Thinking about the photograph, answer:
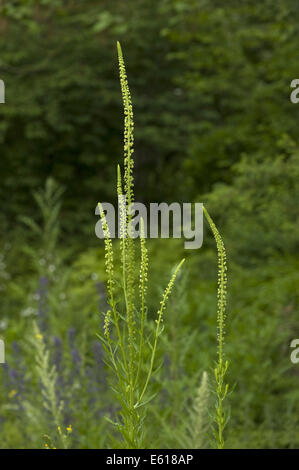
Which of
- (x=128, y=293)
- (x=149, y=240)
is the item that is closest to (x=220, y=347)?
(x=128, y=293)

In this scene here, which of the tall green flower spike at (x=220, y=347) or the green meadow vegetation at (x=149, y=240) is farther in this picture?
the green meadow vegetation at (x=149, y=240)

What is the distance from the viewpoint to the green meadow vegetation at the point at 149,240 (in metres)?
1.56

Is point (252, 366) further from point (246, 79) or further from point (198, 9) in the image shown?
point (246, 79)

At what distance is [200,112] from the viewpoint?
10.9 metres

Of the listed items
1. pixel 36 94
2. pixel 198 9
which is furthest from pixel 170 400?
pixel 36 94

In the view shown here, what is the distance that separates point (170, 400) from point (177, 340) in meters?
0.48

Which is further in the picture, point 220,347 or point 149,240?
point 149,240

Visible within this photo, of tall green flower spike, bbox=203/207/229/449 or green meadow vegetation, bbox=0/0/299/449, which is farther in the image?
green meadow vegetation, bbox=0/0/299/449

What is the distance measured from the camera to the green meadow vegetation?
1.56 meters

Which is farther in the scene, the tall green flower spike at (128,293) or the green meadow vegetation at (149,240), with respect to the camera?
the green meadow vegetation at (149,240)

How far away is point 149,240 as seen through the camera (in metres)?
7.88

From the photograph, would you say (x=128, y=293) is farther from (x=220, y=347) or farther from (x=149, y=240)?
Result: (x=149, y=240)

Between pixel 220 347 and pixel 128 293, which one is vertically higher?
pixel 128 293

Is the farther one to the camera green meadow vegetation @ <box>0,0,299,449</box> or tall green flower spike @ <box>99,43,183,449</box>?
green meadow vegetation @ <box>0,0,299,449</box>
